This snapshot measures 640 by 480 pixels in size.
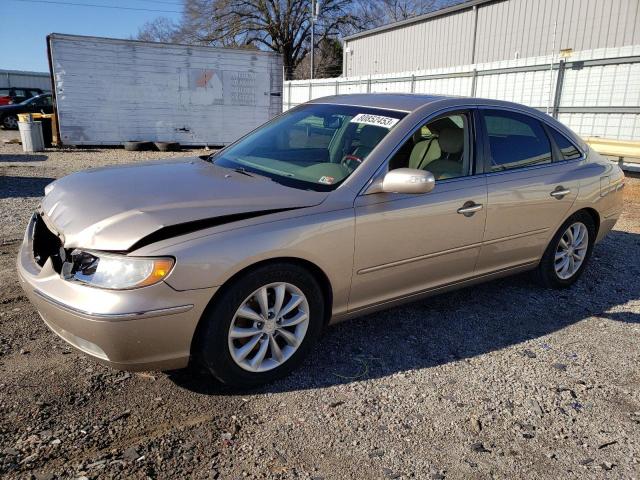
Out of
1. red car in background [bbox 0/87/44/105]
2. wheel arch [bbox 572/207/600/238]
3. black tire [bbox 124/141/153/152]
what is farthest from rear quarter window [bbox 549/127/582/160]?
red car in background [bbox 0/87/44/105]

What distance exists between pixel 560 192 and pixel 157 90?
47.2ft

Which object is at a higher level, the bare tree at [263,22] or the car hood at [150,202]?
the bare tree at [263,22]

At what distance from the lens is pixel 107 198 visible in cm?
297

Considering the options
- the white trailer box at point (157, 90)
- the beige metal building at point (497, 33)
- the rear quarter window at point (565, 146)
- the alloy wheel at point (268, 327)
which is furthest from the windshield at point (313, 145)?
the beige metal building at point (497, 33)

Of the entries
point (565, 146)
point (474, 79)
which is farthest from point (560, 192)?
point (474, 79)

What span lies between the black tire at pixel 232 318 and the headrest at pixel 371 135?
104cm

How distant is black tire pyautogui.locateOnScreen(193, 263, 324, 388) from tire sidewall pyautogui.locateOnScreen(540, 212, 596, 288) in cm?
243

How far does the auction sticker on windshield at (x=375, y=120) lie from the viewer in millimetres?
3611

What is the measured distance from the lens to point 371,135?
11.8ft

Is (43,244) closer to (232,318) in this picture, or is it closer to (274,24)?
(232,318)

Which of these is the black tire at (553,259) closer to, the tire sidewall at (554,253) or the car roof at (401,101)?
the tire sidewall at (554,253)

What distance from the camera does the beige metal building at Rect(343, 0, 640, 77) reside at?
17266 mm

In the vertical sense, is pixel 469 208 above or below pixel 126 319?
above

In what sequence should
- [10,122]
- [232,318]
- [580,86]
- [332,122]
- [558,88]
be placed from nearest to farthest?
1. [232,318]
2. [332,122]
3. [580,86]
4. [558,88]
5. [10,122]
